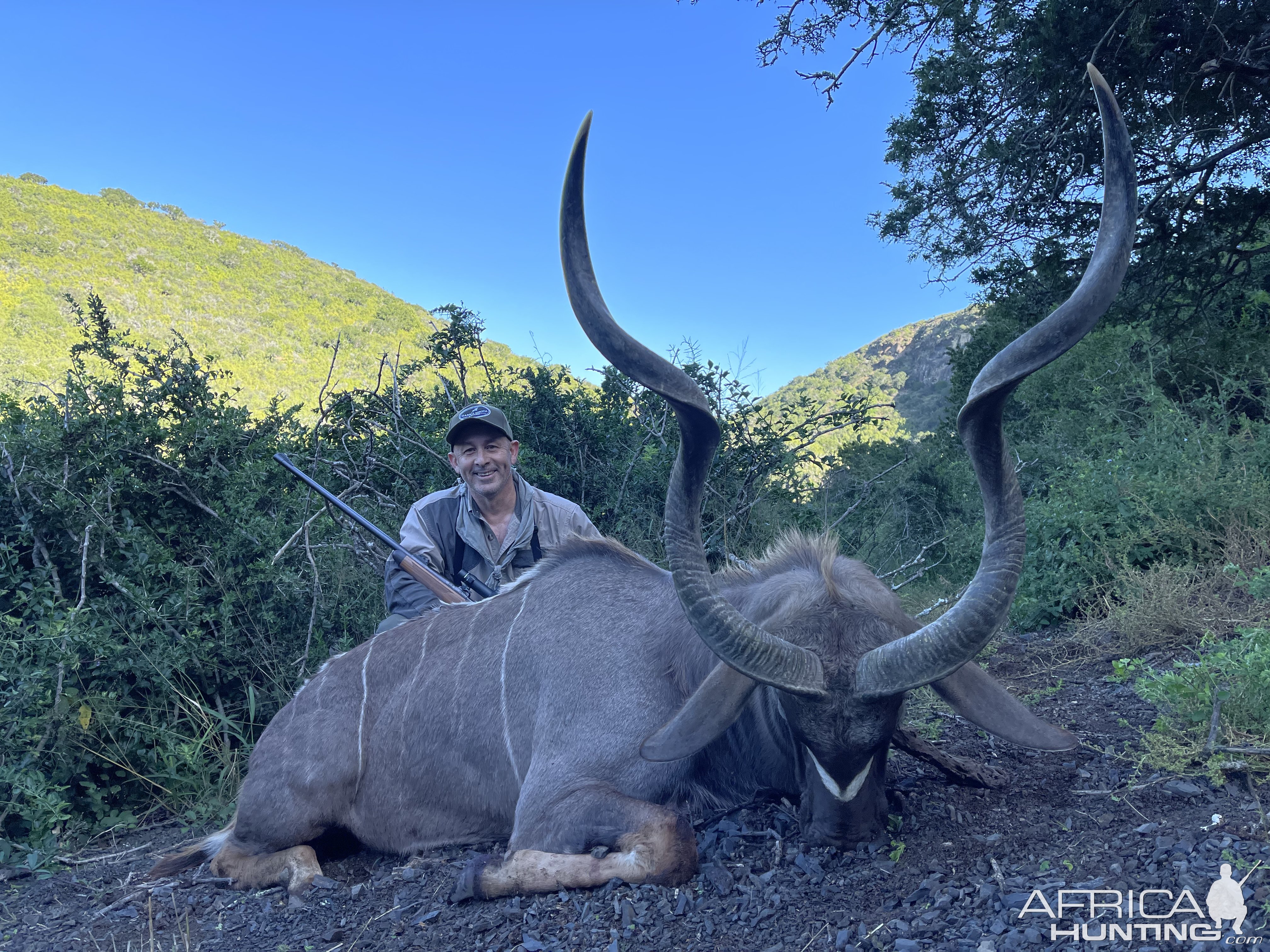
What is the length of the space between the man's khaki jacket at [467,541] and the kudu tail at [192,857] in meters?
1.57

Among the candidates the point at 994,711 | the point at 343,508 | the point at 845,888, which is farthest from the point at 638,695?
the point at 343,508

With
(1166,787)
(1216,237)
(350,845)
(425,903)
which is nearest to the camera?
(1166,787)

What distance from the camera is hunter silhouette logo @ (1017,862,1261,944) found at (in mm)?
2270

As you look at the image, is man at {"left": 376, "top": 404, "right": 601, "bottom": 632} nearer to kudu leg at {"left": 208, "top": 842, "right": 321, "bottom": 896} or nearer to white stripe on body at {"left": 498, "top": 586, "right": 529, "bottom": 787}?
white stripe on body at {"left": 498, "top": 586, "right": 529, "bottom": 787}

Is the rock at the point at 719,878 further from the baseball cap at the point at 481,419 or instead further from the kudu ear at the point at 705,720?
the baseball cap at the point at 481,419

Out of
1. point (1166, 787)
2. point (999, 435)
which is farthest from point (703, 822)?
point (999, 435)

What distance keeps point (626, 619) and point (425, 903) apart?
139 cm

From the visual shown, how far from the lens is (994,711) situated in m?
3.10

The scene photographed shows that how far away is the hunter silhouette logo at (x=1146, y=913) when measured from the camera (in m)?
2.27

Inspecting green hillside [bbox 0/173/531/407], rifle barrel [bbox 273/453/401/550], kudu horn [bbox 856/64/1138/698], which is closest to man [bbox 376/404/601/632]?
rifle barrel [bbox 273/453/401/550]

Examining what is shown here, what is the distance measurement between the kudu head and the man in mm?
2498

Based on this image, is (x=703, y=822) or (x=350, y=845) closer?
(x=703, y=822)

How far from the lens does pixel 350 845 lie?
14.7 ft

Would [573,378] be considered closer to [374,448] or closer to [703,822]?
[374,448]
